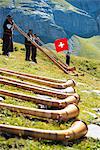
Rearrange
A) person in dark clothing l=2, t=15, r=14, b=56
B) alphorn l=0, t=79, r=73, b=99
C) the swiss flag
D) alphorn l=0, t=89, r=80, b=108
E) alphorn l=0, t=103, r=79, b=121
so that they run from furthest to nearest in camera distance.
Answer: person in dark clothing l=2, t=15, r=14, b=56 < the swiss flag < alphorn l=0, t=79, r=73, b=99 < alphorn l=0, t=89, r=80, b=108 < alphorn l=0, t=103, r=79, b=121

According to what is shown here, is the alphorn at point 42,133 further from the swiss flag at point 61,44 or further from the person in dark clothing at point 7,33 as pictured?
the person in dark clothing at point 7,33

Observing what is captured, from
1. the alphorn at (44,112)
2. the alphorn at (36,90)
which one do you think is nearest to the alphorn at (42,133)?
the alphorn at (44,112)

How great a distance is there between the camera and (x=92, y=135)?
34.8 ft

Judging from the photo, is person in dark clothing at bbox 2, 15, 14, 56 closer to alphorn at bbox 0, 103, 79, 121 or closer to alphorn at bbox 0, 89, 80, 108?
alphorn at bbox 0, 89, 80, 108

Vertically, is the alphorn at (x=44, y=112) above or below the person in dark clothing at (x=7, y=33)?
above

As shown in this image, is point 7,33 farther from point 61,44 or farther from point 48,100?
point 48,100

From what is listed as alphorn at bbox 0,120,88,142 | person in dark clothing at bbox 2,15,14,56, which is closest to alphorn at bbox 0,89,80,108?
alphorn at bbox 0,120,88,142

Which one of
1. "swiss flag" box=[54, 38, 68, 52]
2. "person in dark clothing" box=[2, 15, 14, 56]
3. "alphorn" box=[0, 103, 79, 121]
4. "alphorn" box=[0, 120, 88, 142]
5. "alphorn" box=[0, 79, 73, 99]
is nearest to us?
"alphorn" box=[0, 120, 88, 142]

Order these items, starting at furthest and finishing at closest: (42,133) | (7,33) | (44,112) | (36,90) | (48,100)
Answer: (7,33)
(36,90)
(48,100)
(44,112)
(42,133)

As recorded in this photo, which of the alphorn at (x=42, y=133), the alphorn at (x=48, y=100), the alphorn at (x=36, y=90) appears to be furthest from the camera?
the alphorn at (x=36, y=90)

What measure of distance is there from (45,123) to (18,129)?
163 centimetres

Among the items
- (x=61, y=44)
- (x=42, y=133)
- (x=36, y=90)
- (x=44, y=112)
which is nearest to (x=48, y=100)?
(x=44, y=112)

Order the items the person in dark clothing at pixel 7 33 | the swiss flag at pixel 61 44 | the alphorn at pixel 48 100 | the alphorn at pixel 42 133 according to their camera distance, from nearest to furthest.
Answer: the alphorn at pixel 42 133 < the alphorn at pixel 48 100 < the swiss flag at pixel 61 44 < the person in dark clothing at pixel 7 33

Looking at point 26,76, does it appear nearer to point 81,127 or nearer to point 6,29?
point 81,127
